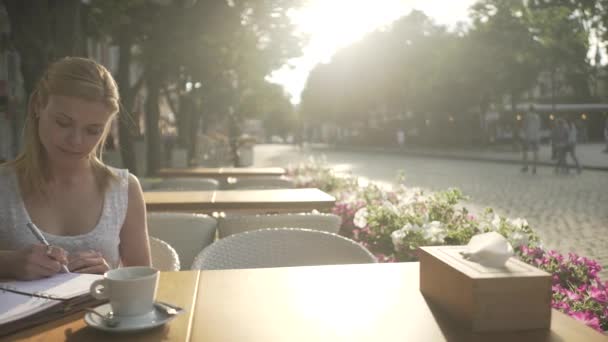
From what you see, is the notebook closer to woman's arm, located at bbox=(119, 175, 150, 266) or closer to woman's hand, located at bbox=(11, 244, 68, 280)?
woman's hand, located at bbox=(11, 244, 68, 280)

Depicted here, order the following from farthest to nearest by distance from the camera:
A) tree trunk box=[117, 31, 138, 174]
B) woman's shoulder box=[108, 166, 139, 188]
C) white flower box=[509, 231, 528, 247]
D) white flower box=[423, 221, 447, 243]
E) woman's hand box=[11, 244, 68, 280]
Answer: tree trunk box=[117, 31, 138, 174], white flower box=[423, 221, 447, 243], white flower box=[509, 231, 528, 247], woman's shoulder box=[108, 166, 139, 188], woman's hand box=[11, 244, 68, 280]

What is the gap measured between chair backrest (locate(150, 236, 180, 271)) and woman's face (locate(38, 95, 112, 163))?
79cm

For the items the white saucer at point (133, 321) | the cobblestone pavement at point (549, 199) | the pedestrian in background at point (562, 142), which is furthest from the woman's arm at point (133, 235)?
the pedestrian in background at point (562, 142)

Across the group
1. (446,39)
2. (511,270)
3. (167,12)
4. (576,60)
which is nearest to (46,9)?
(167,12)

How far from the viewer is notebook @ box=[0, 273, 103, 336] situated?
1.55m

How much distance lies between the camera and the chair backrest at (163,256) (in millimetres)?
2855

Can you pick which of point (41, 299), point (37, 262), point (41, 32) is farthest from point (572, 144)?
point (41, 299)

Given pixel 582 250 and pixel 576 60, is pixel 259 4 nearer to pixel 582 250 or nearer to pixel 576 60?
pixel 582 250

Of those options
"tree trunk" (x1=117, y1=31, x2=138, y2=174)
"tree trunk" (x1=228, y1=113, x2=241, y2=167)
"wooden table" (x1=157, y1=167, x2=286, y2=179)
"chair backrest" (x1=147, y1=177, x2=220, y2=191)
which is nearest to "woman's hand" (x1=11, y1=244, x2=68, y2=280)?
"chair backrest" (x1=147, y1=177, x2=220, y2=191)

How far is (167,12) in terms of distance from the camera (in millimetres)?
9875

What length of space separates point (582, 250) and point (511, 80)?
28087mm

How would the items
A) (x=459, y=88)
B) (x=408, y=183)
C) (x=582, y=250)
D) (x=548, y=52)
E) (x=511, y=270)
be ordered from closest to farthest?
(x=511, y=270) → (x=582, y=250) → (x=408, y=183) → (x=548, y=52) → (x=459, y=88)

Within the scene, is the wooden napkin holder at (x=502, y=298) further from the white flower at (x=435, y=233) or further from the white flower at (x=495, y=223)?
the white flower at (x=495, y=223)

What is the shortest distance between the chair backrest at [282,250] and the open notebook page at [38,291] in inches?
39.1
